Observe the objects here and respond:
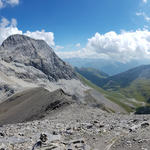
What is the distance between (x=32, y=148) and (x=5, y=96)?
520ft

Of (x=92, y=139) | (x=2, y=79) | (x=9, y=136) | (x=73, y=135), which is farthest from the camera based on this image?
(x=2, y=79)

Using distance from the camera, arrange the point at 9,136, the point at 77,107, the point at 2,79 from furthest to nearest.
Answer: the point at 2,79, the point at 77,107, the point at 9,136

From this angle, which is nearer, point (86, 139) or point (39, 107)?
point (86, 139)

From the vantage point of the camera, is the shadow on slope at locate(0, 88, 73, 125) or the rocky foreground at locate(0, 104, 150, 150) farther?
the shadow on slope at locate(0, 88, 73, 125)

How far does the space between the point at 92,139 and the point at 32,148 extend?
577cm

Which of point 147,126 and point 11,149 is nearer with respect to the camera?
point 11,149

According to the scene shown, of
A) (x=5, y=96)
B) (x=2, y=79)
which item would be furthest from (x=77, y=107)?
(x=2, y=79)

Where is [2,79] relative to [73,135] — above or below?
above

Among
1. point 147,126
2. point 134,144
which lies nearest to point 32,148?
point 134,144

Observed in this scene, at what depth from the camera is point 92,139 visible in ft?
60.1

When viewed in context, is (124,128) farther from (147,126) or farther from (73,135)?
(73,135)

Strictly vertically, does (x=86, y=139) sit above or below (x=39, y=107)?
above

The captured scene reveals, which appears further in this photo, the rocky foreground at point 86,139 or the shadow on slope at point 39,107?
the shadow on slope at point 39,107

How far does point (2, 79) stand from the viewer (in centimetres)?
19475
